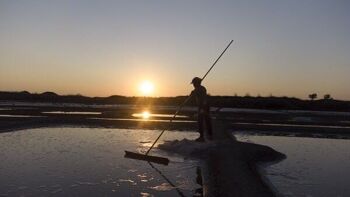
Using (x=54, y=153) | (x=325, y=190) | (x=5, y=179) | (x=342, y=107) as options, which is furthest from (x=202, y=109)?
(x=342, y=107)

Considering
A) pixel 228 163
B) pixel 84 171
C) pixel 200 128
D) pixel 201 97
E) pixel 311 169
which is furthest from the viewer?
pixel 201 97

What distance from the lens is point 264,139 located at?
20.3 m

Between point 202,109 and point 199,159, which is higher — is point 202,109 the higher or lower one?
the higher one

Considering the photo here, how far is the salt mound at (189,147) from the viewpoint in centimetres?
1329

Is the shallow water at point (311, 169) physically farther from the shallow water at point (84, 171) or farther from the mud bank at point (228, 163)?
the shallow water at point (84, 171)

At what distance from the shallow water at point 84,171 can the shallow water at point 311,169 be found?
2133 mm

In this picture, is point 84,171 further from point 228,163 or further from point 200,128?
point 200,128

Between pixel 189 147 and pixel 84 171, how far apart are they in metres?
4.08

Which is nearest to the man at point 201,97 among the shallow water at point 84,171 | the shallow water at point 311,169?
the shallow water at point 84,171

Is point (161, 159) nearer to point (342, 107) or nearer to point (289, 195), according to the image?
point (289, 195)

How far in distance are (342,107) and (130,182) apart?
70.4m

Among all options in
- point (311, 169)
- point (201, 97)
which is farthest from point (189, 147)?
point (311, 169)

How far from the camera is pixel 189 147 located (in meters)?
13.9

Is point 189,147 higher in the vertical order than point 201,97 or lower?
lower
